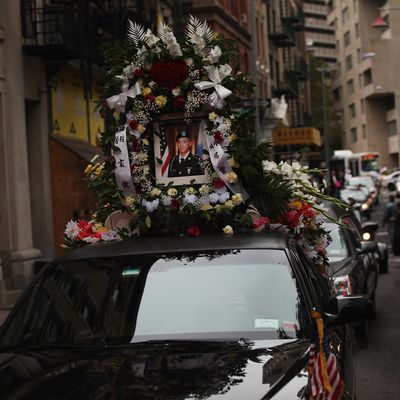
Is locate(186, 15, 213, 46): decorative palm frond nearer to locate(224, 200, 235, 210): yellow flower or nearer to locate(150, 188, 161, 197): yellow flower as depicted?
locate(150, 188, 161, 197): yellow flower

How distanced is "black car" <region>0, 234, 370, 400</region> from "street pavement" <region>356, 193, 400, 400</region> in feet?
9.49

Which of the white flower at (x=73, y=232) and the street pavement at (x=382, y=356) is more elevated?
the white flower at (x=73, y=232)

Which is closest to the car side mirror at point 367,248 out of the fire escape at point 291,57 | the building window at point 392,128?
the fire escape at point 291,57

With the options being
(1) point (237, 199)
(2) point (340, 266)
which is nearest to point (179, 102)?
(1) point (237, 199)

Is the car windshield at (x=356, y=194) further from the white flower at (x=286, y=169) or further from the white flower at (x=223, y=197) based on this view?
the white flower at (x=223, y=197)

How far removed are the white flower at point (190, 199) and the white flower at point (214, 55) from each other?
3.68 feet

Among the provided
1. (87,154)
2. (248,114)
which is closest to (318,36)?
(87,154)

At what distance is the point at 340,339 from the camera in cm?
536

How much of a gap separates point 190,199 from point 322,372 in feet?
8.59

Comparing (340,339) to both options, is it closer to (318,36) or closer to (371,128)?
(371,128)

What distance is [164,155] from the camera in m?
6.86

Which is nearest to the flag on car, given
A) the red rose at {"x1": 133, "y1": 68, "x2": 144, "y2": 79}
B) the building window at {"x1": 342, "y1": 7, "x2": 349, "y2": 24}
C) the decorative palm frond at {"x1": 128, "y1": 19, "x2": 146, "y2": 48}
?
the red rose at {"x1": 133, "y1": 68, "x2": 144, "y2": 79}

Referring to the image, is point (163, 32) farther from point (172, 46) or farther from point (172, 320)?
point (172, 320)

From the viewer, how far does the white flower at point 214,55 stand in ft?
22.3
